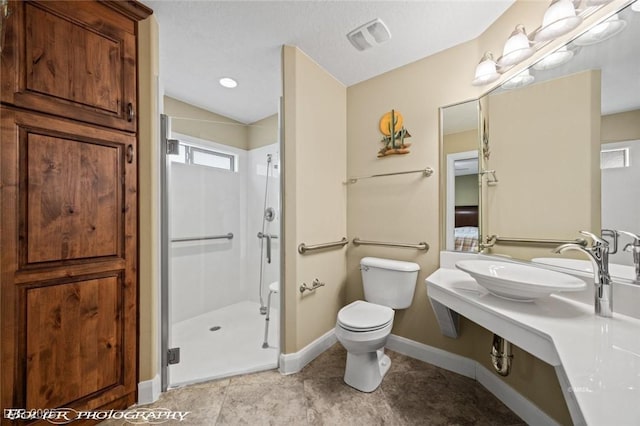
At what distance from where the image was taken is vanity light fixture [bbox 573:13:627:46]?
101cm

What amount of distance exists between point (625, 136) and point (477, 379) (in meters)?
1.64

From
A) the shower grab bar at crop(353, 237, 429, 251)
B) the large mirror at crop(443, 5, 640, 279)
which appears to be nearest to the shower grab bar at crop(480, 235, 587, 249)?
the large mirror at crop(443, 5, 640, 279)

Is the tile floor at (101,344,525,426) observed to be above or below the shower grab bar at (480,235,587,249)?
below

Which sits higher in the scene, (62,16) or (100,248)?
(62,16)

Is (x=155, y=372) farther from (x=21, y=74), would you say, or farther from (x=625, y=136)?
(x=625, y=136)

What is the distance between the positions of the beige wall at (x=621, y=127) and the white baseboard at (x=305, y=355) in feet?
6.93

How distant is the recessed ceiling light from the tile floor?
7.93 ft

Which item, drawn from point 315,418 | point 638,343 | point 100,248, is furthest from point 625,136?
point 100,248

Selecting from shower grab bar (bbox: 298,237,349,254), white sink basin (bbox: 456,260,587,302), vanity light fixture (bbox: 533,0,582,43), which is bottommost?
white sink basin (bbox: 456,260,587,302)

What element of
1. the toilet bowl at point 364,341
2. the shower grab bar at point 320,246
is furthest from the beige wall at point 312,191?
the toilet bowl at point 364,341

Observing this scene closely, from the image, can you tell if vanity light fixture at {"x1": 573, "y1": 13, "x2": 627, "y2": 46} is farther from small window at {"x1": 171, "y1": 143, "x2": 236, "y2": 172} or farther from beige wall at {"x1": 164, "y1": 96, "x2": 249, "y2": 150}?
small window at {"x1": 171, "y1": 143, "x2": 236, "y2": 172}

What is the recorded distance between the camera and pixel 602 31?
106cm

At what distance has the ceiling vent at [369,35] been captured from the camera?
5.08 feet

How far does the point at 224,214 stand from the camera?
242cm
